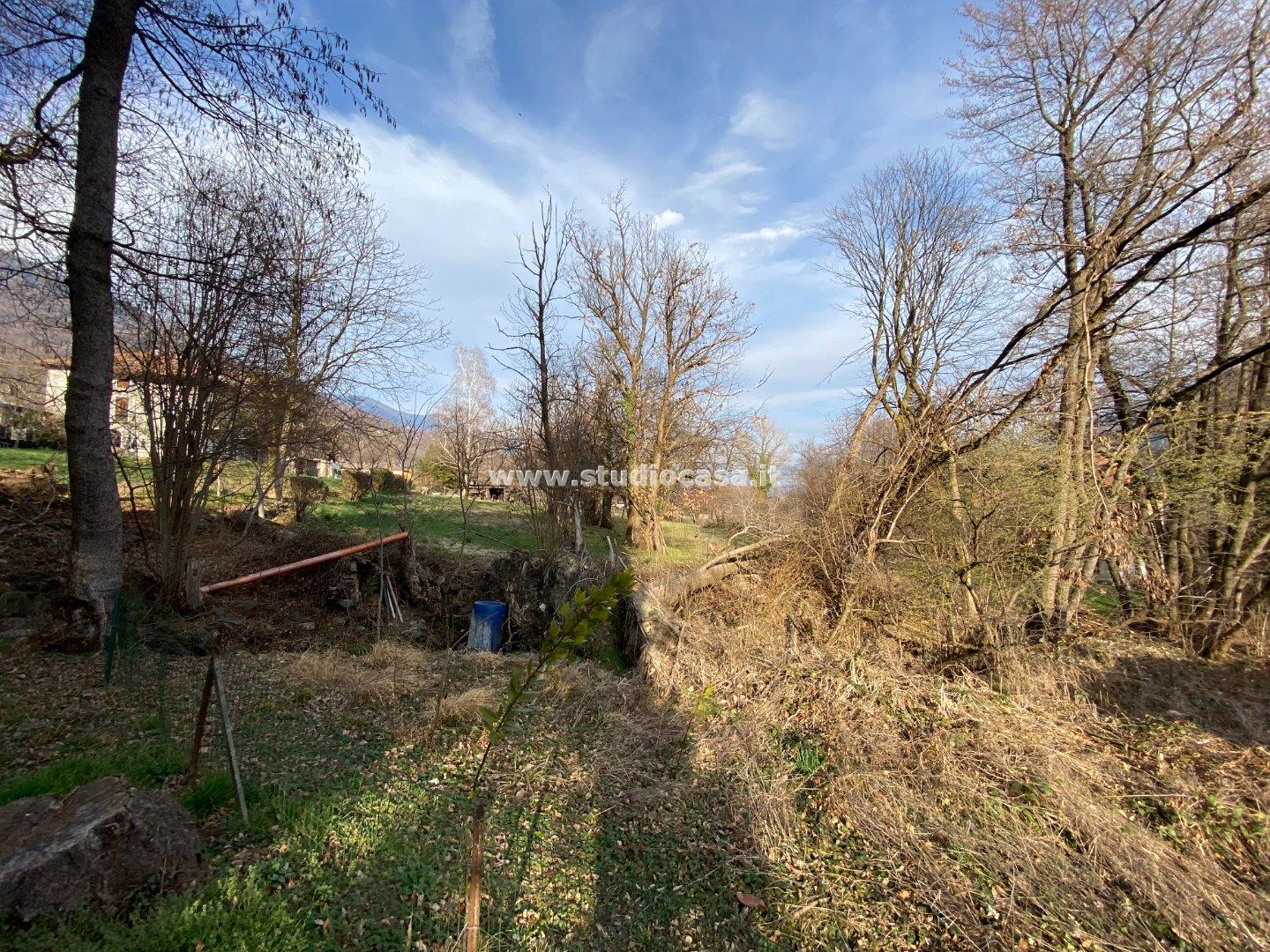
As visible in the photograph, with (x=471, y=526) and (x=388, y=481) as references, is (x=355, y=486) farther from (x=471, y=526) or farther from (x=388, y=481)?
(x=471, y=526)

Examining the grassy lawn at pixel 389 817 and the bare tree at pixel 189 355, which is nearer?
the grassy lawn at pixel 389 817

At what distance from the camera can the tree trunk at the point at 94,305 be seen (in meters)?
4.51

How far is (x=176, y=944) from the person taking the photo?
1843 millimetres

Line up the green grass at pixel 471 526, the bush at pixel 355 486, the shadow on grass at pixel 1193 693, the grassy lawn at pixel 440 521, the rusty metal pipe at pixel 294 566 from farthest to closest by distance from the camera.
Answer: the bush at pixel 355 486
the green grass at pixel 471 526
the grassy lawn at pixel 440 521
the rusty metal pipe at pixel 294 566
the shadow on grass at pixel 1193 693

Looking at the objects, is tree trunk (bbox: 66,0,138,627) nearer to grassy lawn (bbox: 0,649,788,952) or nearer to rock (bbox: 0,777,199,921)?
grassy lawn (bbox: 0,649,788,952)

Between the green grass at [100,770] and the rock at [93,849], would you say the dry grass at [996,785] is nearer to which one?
the rock at [93,849]

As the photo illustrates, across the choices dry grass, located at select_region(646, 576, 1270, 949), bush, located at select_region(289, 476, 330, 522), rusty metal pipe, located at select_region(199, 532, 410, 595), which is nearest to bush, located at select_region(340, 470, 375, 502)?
bush, located at select_region(289, 476, 330, 522)

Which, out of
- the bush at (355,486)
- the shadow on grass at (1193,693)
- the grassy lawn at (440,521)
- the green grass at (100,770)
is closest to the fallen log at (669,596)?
the grassy lawn at (440,521)

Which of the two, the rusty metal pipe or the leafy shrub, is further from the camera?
the leafy shrub

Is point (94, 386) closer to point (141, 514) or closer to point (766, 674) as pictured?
point (141, 514)

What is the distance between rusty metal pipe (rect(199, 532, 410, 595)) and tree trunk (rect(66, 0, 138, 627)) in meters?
1.40

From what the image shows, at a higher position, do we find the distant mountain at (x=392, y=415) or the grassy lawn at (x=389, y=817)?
the distant mountain at (x=392, y=415)

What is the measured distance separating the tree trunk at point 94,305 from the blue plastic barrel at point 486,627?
355 centimetres

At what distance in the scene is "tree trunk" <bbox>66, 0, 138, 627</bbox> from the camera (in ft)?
14.8
